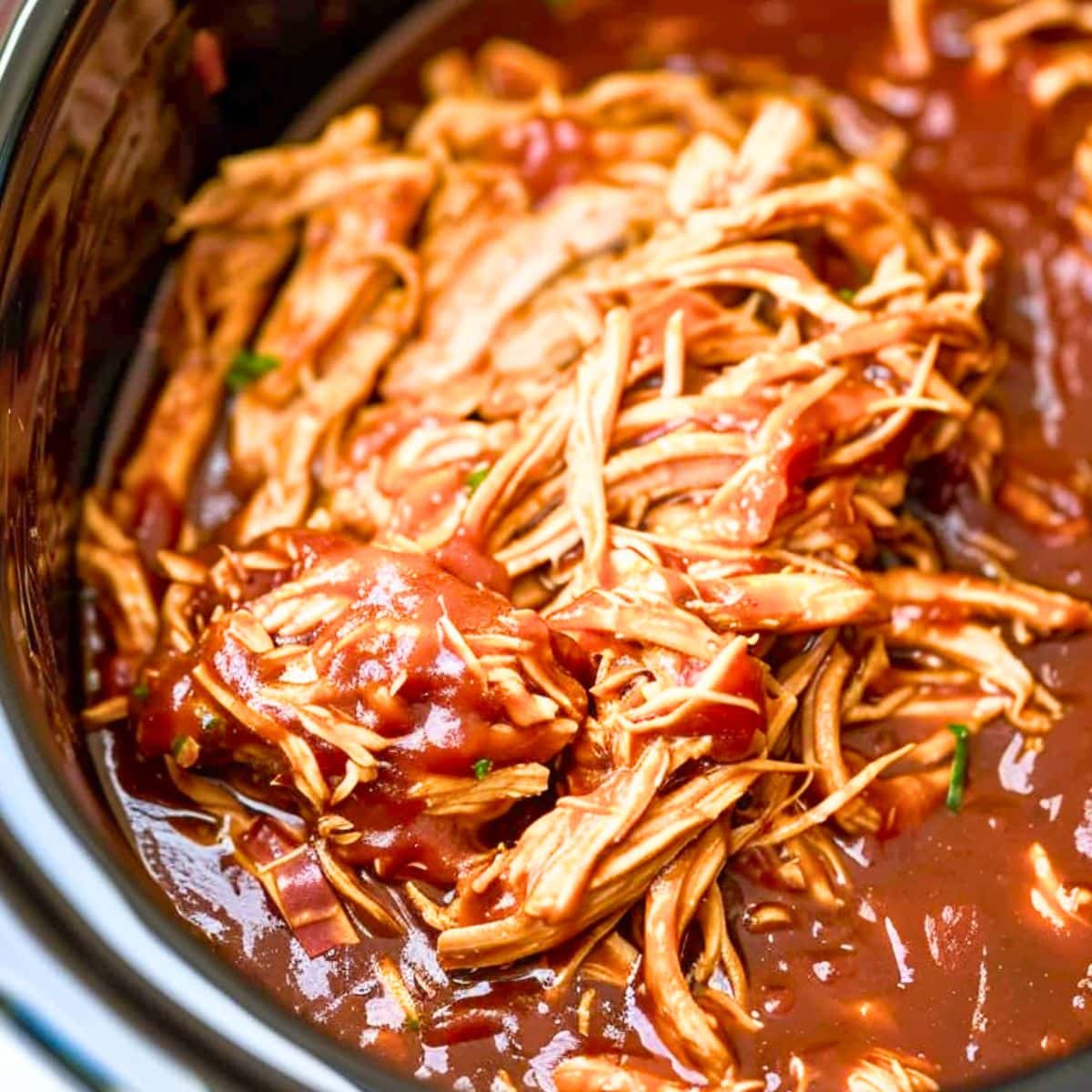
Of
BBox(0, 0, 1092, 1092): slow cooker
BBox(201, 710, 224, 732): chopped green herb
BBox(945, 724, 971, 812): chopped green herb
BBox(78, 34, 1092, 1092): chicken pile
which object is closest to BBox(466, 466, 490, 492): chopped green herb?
BBox(78, 34, 1092, 1092): chicken pile

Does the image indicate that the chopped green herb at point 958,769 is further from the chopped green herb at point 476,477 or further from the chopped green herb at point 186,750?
the chopped green herb at point 186,750

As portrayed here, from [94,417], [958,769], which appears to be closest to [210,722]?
[94,417]

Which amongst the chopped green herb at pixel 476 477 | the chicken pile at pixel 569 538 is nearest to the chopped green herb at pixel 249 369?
the chicken pile at pixel 569 538

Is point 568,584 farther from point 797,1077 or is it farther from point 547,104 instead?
point 547,104

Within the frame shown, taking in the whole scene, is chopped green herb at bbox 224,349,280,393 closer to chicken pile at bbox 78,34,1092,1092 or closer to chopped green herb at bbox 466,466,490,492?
chicken pile at bbox 78,34,1092,1092

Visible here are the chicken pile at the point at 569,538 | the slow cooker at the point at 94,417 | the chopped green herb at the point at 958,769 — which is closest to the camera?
the slow cooker at the point at 94,417

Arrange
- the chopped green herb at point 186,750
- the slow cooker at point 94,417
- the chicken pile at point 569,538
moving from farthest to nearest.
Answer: the chopped green herb at point 186,750
the chicken pile at point 569,538
the slow cooker at point 94,417

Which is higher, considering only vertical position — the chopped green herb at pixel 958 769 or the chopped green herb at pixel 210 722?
the chopped green herb at pixel 210 722

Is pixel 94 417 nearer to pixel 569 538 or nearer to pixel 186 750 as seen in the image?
pixel 186 750
